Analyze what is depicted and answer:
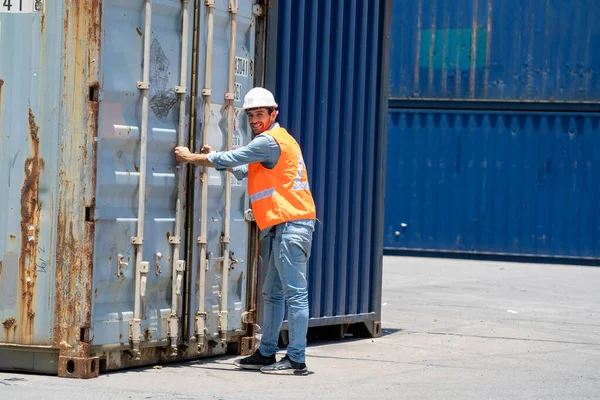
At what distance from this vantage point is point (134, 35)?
7.59 m

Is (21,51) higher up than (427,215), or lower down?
higher up

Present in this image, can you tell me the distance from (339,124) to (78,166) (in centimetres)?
332

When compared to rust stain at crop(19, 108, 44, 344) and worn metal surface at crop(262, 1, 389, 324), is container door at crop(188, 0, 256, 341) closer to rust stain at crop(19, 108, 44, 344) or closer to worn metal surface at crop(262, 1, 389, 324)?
worn metal surface at crop(262, 1, 389, 324)

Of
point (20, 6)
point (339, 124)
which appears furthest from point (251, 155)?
point (339, 124)

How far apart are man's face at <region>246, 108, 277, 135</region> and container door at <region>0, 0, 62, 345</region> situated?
4.50ft

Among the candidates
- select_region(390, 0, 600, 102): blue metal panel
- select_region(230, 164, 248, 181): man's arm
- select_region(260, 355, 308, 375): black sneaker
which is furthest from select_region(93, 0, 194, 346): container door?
select_region(390, 0, 600, 102): blue metal panel

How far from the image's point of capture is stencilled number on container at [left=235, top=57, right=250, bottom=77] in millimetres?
8609

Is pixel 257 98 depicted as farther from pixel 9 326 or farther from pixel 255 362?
pixel 9 326

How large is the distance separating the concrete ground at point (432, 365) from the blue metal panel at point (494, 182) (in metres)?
8.38

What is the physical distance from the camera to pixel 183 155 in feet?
25.8

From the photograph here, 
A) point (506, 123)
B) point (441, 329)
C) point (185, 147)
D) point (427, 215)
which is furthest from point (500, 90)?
point (185, 147)

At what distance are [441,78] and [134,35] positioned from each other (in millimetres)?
17631

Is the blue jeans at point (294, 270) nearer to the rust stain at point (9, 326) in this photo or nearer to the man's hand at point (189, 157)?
the man's hand at point (189, 157)

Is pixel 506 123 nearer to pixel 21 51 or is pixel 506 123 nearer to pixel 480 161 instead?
pixel 480 161
